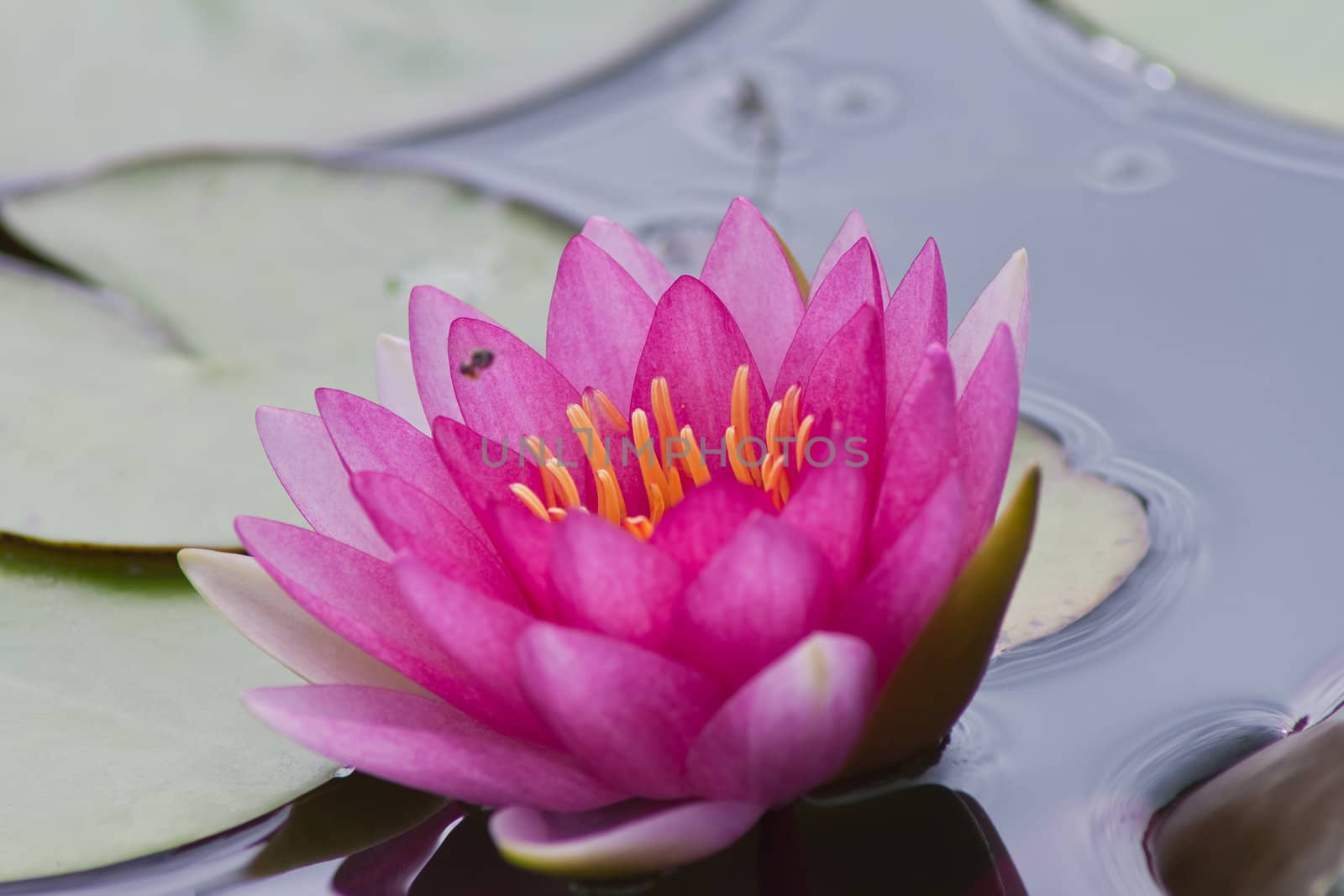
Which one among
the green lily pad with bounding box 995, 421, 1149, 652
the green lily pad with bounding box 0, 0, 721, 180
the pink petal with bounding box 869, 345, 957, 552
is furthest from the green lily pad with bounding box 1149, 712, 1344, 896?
the green lily pad with bounding box 0, 0, 721, 180

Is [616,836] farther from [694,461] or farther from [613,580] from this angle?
[694,461]

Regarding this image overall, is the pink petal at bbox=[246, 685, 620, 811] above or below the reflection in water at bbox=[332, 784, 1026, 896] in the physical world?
above

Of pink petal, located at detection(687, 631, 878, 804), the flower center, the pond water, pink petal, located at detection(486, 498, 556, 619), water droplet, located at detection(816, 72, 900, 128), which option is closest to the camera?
pink petal, located at detection(687, 631, 878, 804)

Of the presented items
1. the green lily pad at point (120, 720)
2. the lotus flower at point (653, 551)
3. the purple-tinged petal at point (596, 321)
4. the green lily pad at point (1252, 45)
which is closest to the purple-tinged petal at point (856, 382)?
the lotus flower at point (653, 551)

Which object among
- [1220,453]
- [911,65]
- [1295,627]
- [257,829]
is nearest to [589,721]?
[257,829]

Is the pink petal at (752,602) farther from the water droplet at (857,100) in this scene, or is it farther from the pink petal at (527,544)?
the water droplet at (857,100)

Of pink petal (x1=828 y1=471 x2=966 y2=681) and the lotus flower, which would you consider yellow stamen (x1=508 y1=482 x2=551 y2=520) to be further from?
pink petal (x1=828 y1=471 x2=966 y2=681)

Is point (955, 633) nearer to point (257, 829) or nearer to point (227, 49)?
point (257, 829)
